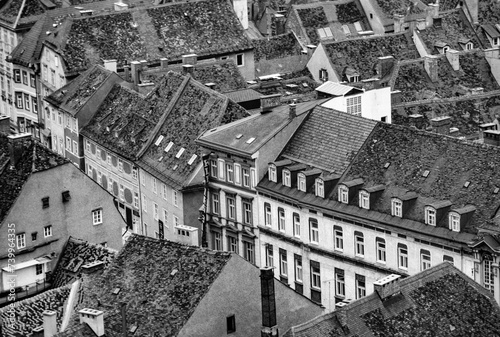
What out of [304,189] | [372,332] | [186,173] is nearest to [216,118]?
[186,173]

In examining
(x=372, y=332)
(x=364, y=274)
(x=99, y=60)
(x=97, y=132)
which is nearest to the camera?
(x=372, y=332)

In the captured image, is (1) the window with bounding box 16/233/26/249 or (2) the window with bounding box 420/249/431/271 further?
(1) the window with bounding box 16/233/26/249

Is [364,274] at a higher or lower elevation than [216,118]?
lower

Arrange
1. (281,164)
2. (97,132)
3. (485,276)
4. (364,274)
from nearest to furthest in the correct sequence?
(485,276) → (364,274) → (281,164) → (97,132)

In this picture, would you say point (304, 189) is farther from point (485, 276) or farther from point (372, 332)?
point (372, 332)

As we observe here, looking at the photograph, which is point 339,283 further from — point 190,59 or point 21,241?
point 190,59

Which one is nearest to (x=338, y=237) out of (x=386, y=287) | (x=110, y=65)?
(x=386, y=287)

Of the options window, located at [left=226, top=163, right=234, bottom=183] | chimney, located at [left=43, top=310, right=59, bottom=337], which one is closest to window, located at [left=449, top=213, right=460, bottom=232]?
window, located at [left=226, top=163, right=234, bottom=183]

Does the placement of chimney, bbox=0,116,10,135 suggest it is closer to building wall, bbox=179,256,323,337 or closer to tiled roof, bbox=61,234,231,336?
tiled roof, bbox=61,234,231,336
